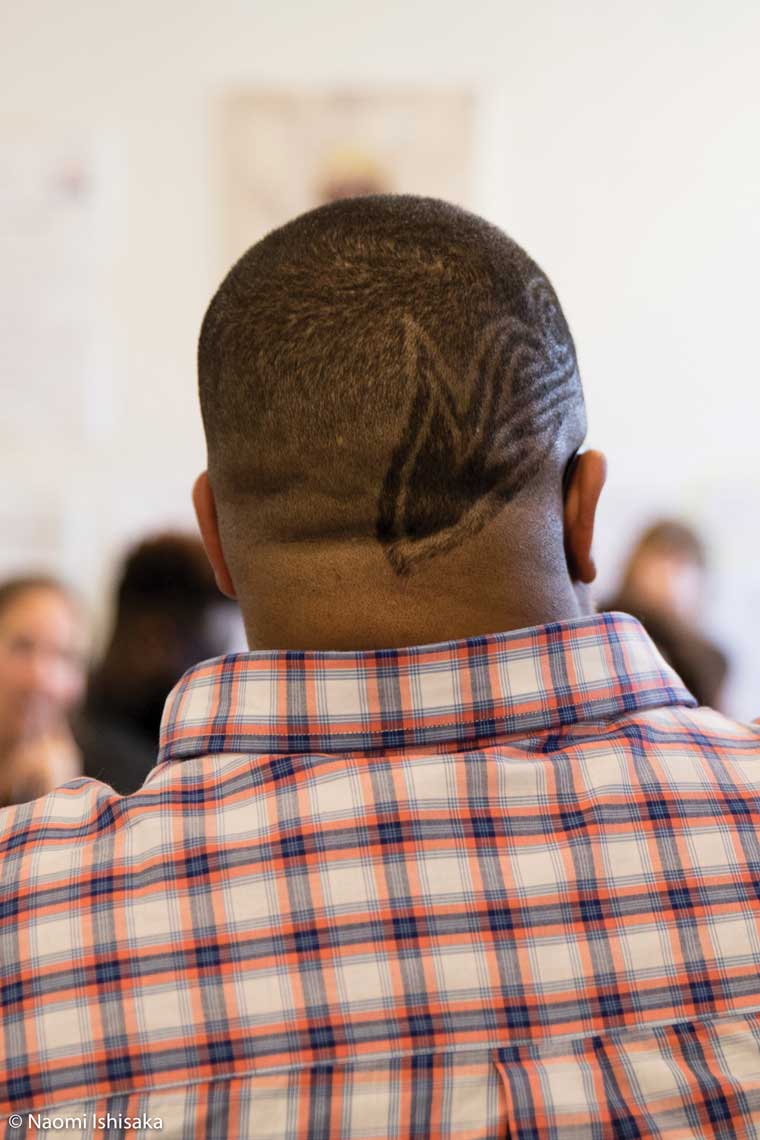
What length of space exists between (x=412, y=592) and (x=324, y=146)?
2.07 metres

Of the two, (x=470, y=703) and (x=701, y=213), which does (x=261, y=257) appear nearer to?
(x=470, y=703)

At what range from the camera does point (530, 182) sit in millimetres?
2547

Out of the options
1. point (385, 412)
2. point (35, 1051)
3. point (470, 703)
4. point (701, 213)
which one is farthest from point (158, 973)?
point (701, 213)

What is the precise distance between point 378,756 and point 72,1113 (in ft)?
0.77

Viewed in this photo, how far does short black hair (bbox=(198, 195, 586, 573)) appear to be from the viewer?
2.31 ft

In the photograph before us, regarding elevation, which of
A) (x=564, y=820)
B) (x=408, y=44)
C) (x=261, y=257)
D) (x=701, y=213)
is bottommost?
(x=564, y=820)

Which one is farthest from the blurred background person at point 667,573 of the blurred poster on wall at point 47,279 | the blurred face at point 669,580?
the blurred poster on wall at point 47,279

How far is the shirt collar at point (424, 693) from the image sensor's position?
66 cm

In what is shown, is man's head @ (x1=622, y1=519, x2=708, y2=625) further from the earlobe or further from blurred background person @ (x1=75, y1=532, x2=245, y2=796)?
the earlobe

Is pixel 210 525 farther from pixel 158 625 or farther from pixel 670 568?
pixel 670 568

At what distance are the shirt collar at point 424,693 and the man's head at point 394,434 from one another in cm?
3

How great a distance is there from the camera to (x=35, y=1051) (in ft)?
1.97

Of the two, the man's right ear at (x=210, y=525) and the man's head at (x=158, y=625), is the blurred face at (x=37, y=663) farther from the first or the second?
the man's right ear at (x=210, y=525)

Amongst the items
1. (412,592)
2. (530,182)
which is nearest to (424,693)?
(412,592)
